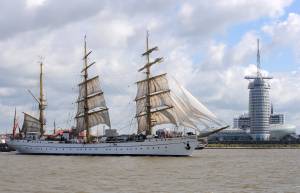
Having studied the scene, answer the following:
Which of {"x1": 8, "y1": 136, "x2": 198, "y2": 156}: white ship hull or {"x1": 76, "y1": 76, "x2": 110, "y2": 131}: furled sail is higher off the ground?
{"x1": 76, "y1": 76, "x2": 110, "y2": 131}: furled sail

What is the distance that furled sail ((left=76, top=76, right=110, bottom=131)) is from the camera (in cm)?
12719

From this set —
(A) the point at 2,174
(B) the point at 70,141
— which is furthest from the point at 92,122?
(A) the point at 2,174

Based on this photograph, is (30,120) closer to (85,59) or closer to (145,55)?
(85,59)

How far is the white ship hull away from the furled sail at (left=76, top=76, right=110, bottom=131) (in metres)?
7.72

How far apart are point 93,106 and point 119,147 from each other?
1655 cm

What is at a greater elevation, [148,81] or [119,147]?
[148,81]

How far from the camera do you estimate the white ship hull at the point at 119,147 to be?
108 meters

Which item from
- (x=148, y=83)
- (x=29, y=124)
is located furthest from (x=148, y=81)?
(x=29, y=124)

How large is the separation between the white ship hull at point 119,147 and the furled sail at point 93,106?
7717mm

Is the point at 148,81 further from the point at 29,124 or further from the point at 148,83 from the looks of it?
the point at 29,124

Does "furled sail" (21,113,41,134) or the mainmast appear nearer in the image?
the mainmast

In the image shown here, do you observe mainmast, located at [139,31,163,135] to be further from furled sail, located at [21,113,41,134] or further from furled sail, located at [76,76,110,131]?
furled sail, located at [21,113,41,134]

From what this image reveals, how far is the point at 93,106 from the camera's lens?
12756 centimetres

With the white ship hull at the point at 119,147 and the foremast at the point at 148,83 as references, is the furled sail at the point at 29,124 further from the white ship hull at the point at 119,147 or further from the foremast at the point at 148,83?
the foremast at the point at 148,83
